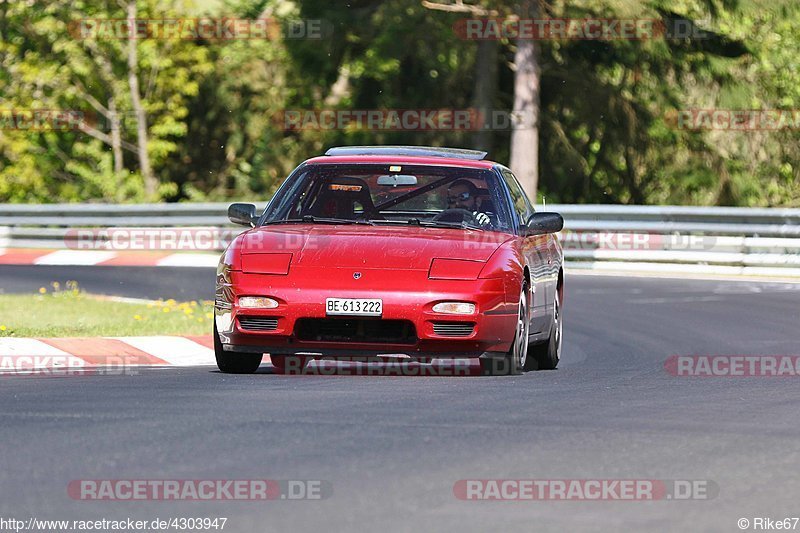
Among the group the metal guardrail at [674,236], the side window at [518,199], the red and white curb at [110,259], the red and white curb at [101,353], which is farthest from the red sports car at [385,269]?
the metal guardrail at [674,236]

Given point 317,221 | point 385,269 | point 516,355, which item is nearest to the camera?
point 385,269

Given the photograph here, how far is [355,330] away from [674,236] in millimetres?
15714

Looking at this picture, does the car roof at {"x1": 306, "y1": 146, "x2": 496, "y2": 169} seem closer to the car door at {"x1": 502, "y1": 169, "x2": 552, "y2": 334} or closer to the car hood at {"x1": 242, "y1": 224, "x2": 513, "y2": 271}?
the car door at {"x1": 502, "y1": 169, "x2": 552, "y2": 334}

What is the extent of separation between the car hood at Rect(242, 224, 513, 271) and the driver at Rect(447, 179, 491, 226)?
0.38m

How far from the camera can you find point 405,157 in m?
11.6

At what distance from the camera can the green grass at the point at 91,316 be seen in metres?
13.4

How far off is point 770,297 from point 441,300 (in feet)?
34.2

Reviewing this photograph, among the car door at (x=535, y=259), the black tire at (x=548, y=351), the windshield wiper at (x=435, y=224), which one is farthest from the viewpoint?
the black tire at (x=548, y=351)

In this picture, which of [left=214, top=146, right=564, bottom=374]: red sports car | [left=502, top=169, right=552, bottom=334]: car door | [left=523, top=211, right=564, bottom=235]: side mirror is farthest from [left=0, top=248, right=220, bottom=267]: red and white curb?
[left=523, top=211, right=564, bottom=235]: side mirror

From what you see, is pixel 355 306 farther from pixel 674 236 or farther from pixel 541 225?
pixel 674 236

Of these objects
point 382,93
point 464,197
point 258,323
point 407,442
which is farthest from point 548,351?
point 382,93

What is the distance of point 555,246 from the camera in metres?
12.6

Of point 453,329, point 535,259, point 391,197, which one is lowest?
point 453,329

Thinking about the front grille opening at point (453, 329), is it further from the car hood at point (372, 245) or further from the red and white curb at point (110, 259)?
the red and white curb at point (110, 259)
